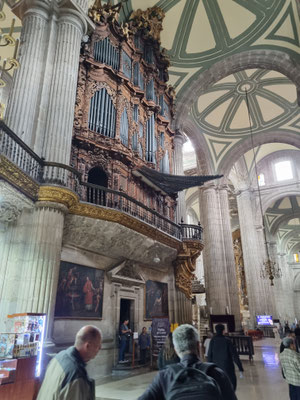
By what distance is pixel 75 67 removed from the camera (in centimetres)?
890

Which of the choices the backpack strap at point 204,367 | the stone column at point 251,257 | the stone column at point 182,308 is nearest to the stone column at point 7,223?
the backpack strap at point 204,367

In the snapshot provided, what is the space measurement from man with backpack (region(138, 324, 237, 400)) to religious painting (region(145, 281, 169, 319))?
9.45 m

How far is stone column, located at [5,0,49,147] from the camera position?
25.3 ft

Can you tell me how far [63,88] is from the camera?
27.6 ft

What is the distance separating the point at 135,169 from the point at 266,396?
24.3 ft

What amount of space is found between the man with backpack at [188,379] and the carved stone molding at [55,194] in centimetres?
582

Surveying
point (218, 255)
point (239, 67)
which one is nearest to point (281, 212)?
point (218, 255)

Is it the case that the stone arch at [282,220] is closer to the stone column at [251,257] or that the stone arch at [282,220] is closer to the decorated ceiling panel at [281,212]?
the decorated ceiling panel at [281,212]

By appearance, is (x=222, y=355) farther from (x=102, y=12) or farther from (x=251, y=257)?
(x=251, y=257)

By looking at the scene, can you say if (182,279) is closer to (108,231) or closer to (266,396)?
(108,231)

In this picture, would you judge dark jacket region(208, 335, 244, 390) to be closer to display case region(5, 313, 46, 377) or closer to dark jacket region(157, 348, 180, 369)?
dark jacket region(157, 348, 180, 369)

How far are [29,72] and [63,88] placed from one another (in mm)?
949

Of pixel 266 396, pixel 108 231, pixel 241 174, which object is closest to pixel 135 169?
pixel 108 231

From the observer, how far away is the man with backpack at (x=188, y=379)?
4.96ft
